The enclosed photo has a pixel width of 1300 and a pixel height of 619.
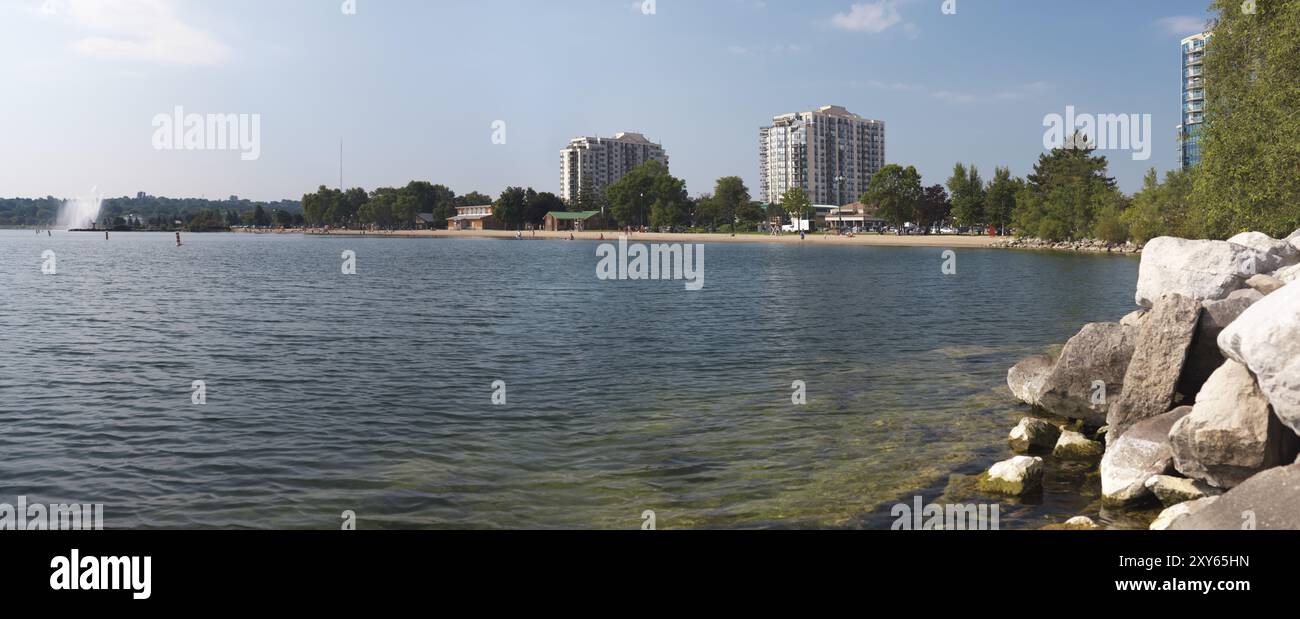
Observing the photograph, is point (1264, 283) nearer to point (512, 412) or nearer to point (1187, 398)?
point (1187, 398)

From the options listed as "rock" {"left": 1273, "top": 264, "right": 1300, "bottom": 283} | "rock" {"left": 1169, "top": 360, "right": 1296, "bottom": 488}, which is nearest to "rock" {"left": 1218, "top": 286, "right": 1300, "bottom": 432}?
"rock" {"left": 1169, "top": 360, "right": 1296, "bottom": 488}

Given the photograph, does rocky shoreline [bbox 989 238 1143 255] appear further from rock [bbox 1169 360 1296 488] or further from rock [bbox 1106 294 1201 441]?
rock [bbox 1169 360 1296 488]

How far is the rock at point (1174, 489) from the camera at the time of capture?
13.2 metres

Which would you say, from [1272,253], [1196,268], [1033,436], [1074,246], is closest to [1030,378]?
[1196,268]

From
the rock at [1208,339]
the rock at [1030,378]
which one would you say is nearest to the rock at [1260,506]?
the rock at [1208,339]

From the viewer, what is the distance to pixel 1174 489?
13.4 metres

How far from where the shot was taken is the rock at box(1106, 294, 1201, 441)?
1566cm

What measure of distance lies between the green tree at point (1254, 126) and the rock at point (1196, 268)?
2720 centimetres

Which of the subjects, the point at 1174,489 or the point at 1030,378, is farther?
the point at 1030,378

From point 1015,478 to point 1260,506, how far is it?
489cm

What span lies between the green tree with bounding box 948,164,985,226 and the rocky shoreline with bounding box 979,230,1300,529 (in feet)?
552
